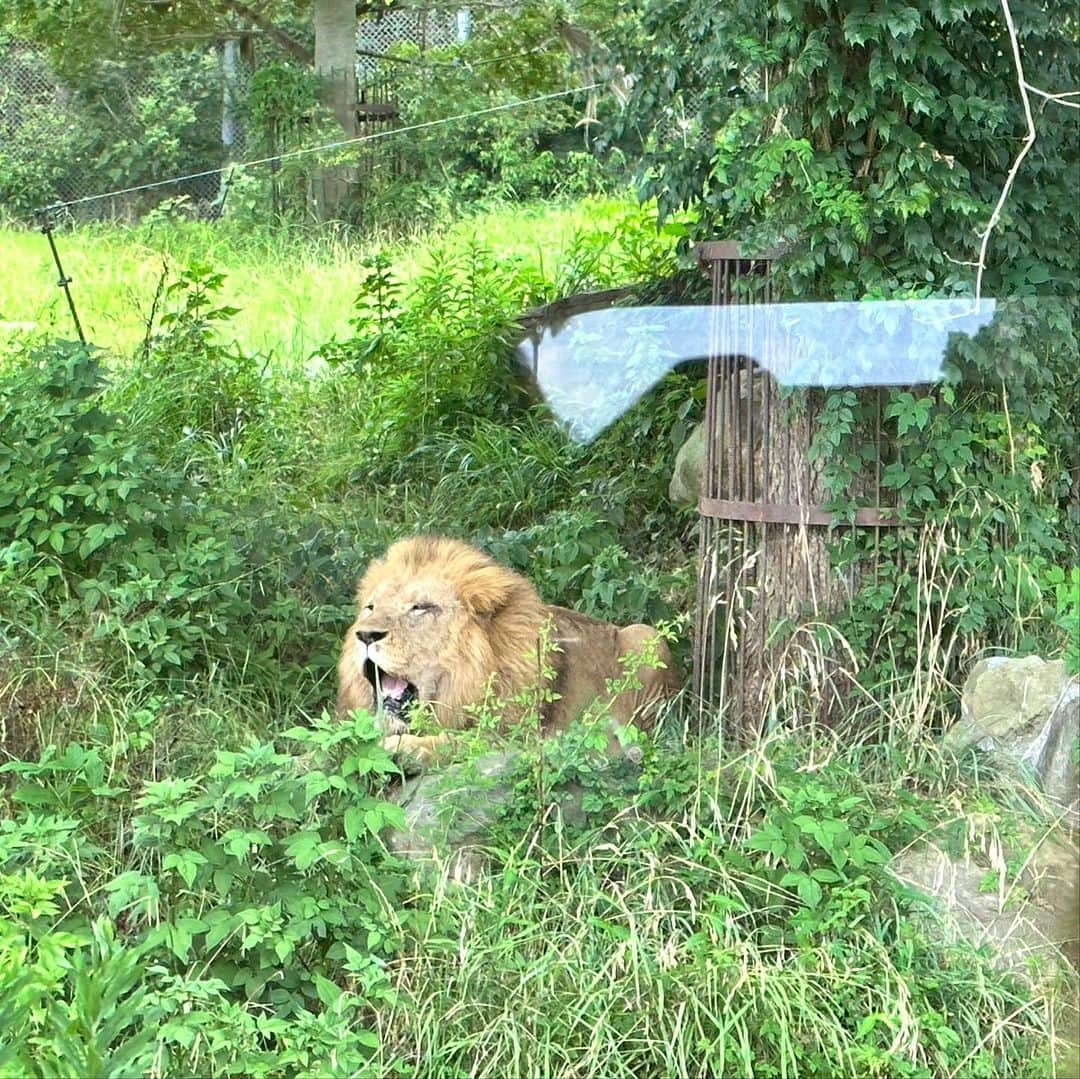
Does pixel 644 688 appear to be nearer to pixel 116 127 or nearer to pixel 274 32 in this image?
pixel 274 32

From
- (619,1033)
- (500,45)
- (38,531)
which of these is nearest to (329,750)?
(619,1033)

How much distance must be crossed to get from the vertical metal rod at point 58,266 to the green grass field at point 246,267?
0.02m

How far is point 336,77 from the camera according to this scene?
5.51 metres

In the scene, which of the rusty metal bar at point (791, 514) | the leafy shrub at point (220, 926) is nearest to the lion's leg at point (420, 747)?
the leafy shrub at point (220, 926)

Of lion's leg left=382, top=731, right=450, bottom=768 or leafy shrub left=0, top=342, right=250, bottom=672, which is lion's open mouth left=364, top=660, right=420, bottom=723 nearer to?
lion's leg left=382, top=731, right=450, bottom=768

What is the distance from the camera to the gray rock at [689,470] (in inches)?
219

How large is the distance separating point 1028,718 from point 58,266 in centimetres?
399

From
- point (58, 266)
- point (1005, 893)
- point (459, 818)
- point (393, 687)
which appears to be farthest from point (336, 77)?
point (1005, 893)

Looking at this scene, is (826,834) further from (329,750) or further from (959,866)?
(329,750)

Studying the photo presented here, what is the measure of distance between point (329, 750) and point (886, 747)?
1602mm

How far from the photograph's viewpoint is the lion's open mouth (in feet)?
14.9

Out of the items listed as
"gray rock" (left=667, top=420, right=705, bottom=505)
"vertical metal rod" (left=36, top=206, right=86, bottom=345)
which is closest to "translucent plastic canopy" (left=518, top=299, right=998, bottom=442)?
"gray rock" (left=667, top=420, right=705, bottom=505)

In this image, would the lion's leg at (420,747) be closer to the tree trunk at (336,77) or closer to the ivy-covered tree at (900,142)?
the ivy-covered tree at (900,142)

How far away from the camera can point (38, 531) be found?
4.79 m
